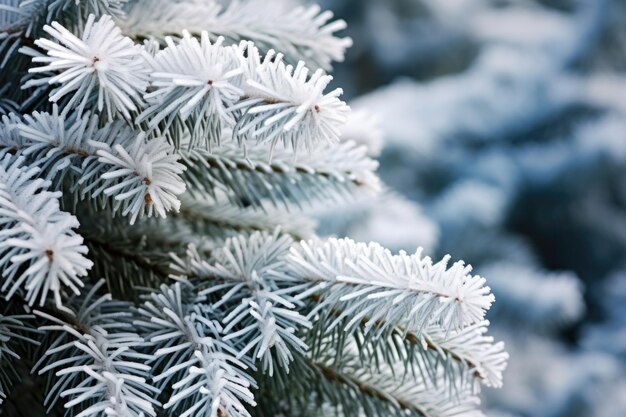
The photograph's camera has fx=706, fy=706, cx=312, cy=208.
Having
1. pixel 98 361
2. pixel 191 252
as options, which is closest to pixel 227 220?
pixel 191 252

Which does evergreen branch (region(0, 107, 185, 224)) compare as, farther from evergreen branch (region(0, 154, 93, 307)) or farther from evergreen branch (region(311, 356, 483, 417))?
evergreen branch (region(311, 356, 483, 417))

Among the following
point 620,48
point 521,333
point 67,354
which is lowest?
point 67,354

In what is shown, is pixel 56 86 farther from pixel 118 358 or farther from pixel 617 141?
pixel 617 141

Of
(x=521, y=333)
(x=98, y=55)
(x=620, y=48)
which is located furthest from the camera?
(x=620, y=48)

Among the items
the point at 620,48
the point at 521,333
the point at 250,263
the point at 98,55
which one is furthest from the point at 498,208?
the point at 98,55

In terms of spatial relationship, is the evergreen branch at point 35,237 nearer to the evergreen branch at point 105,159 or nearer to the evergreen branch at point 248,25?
the evergreen branch at point 105,159

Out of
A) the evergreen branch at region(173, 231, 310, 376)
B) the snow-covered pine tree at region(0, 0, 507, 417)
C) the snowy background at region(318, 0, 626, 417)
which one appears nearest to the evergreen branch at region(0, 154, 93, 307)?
the snow-covered pine tree at region(0, 0, 507, 417)
